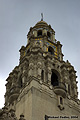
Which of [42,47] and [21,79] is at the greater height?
[42,47]

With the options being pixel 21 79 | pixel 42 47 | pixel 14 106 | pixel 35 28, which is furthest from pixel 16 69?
pixel 35 28

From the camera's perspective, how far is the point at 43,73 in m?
33.3

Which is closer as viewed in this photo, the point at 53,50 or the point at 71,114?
the point at 71,114

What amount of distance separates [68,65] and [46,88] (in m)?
9.18

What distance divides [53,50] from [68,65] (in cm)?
372

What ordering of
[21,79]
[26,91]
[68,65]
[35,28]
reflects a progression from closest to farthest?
1. [26,91]
2. [21,79]
3. [68,65]
4. [35,28]

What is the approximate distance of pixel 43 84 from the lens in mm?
30906

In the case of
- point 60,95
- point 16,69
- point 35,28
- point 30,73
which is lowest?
point 60,95

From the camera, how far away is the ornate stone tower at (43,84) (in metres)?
28.6

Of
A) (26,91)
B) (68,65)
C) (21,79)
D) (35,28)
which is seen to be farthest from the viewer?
(35,28)

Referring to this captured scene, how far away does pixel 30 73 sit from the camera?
106 ft

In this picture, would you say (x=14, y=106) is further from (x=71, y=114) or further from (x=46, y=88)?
(x=71, y=114)

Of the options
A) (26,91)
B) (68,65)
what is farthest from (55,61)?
(26,91)

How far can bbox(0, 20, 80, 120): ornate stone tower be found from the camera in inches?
1124
